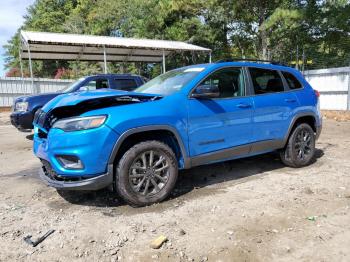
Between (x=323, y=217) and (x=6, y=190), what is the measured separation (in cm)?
438

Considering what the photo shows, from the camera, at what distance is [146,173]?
4.14 metres

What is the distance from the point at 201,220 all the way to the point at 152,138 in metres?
1.20

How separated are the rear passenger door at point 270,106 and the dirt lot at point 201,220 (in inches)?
25.1

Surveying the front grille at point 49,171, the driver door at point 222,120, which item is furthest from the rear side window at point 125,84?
the front grille at point 49,171

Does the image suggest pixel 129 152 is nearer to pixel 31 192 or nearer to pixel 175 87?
pixel 175 87

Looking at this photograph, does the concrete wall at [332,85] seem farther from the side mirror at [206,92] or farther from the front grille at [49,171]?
the front grille at [49,171]

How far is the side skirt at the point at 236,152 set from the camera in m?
4.59

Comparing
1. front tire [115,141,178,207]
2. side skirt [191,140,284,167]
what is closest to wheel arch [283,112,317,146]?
side skirt [191,140,284,167]

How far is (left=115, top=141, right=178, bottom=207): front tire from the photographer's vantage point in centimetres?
398

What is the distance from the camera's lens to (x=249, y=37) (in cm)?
2112

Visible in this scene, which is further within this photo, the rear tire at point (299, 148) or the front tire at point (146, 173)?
the rear tire at point (299, 148)

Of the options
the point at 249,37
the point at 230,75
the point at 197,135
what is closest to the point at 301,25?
the point at 249,37

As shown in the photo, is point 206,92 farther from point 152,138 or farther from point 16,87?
point 16,87

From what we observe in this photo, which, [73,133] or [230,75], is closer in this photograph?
[73,133]
